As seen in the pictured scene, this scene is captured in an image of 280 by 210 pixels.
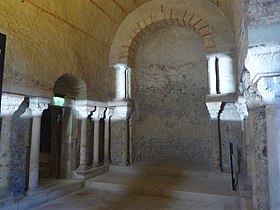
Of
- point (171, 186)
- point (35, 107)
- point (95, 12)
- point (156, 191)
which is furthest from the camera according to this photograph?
point (95, 12)

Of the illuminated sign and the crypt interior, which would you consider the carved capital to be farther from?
the illuminated sign

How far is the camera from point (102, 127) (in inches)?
255

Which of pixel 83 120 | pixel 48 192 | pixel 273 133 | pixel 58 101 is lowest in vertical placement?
pixel 48 192

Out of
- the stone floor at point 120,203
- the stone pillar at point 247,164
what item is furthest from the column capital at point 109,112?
the stone pillar at point 247,164

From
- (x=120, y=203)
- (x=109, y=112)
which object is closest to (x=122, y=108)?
A: (x=109, y=112)

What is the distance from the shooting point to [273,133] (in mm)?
2385

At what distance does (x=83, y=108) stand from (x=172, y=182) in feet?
8.90

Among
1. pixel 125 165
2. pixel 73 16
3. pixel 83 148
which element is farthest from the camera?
pixel 125 165

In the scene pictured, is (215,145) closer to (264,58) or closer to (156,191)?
(156,191)

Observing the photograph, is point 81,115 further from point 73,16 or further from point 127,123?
point 73,16

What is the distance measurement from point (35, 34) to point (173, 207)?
155 inches

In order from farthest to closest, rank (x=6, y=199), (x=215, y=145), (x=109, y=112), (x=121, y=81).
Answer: (x=121, y=81), (x=109, y=112), (x=215, y=145), (x=6, y=199)

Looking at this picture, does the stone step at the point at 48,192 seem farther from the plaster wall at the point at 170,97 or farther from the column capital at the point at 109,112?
the plaster wall at the point at 170,97

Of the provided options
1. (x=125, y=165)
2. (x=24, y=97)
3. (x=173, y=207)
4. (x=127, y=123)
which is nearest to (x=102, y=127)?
(x=127, y=123)
